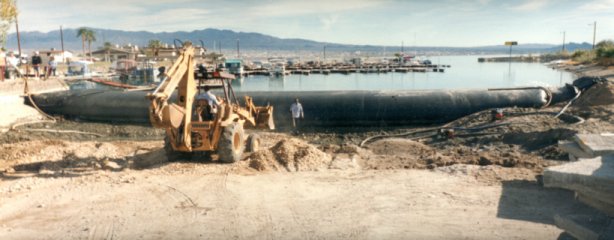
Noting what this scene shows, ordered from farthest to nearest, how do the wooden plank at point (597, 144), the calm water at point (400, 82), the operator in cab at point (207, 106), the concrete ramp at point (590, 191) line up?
the calm water at point (400, 82), the operator in cab at point (207, 106), the wooden plank at point (597, 144), the concrete ramp at point (590, 191)

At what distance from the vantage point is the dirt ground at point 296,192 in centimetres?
728

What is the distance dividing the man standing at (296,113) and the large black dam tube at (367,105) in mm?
273

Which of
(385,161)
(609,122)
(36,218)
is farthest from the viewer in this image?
(609,122)

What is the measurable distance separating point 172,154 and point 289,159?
2.91 metres

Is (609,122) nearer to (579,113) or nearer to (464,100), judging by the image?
(579,113)

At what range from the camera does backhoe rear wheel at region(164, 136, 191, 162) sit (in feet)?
38.4

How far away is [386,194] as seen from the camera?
8.89 meters

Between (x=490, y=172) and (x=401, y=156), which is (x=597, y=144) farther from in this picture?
(x=401, y=156)

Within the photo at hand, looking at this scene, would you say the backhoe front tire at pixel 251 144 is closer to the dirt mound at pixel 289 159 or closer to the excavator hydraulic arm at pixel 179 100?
the dirt mound at pixel 289 159

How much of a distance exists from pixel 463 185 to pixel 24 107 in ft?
66.8

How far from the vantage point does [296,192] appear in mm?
9188

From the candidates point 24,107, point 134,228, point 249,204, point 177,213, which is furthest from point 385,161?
point 24,107

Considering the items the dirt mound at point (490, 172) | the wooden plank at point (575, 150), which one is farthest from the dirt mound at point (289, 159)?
the wooden plank at point (575, 150)

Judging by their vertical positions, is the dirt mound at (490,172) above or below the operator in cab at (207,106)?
below
